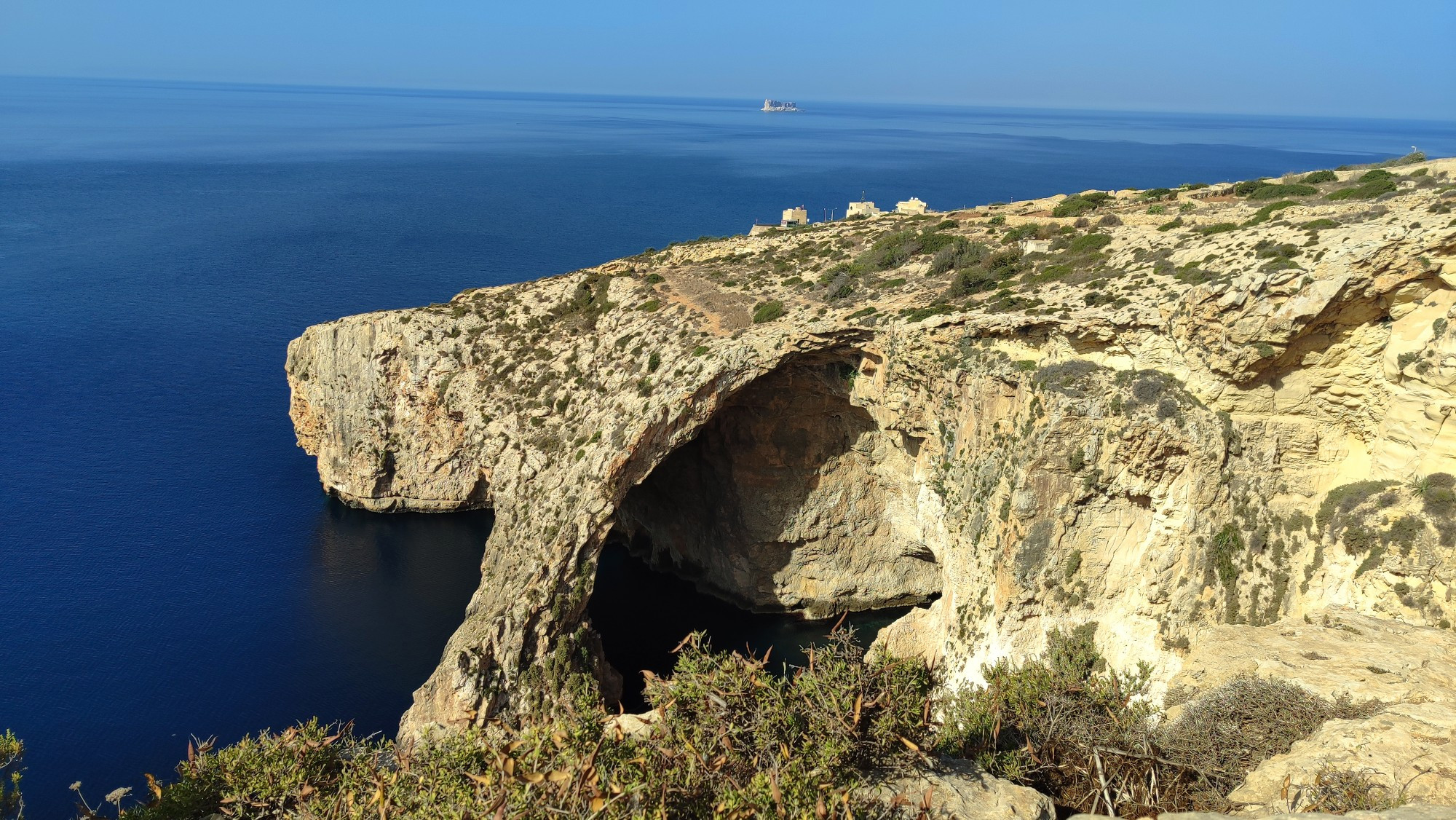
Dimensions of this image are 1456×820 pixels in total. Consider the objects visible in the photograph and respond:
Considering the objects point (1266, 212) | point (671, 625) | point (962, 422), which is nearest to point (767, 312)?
point (962, 422)

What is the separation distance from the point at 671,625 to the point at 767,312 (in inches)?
559

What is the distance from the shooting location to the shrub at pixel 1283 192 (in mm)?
33531

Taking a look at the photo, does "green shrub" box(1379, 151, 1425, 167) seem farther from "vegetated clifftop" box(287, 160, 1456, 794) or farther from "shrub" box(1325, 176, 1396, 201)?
"shrub" box(1325, 176, 1396, 201)

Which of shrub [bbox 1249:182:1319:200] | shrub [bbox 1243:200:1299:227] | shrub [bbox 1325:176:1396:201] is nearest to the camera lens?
shrub [bbox 1243:200:1299:227]

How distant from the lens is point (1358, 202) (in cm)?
2870

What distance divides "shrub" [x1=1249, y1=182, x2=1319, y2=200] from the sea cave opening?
17857mm

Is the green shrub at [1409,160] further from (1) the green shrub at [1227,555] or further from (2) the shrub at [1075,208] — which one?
(1) the green shrub at [1227,555]

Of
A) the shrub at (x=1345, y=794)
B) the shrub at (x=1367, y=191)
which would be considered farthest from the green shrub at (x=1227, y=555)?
the shrub at (x=1367, y=191)

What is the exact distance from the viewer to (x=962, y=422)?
28.4 meters

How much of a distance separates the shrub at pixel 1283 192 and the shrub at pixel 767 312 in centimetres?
1964

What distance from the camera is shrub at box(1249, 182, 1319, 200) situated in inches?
1320

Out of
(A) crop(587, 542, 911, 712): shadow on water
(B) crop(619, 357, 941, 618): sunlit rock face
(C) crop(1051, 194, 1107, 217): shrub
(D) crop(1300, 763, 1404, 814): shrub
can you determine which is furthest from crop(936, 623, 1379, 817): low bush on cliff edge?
(C) crop(1051, 194, 1107, 217): shrub

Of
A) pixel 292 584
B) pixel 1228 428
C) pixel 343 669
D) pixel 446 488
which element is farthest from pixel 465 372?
pixel 1228 428

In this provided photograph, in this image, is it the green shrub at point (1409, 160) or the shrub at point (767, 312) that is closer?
the shrub at point (767, 312)
